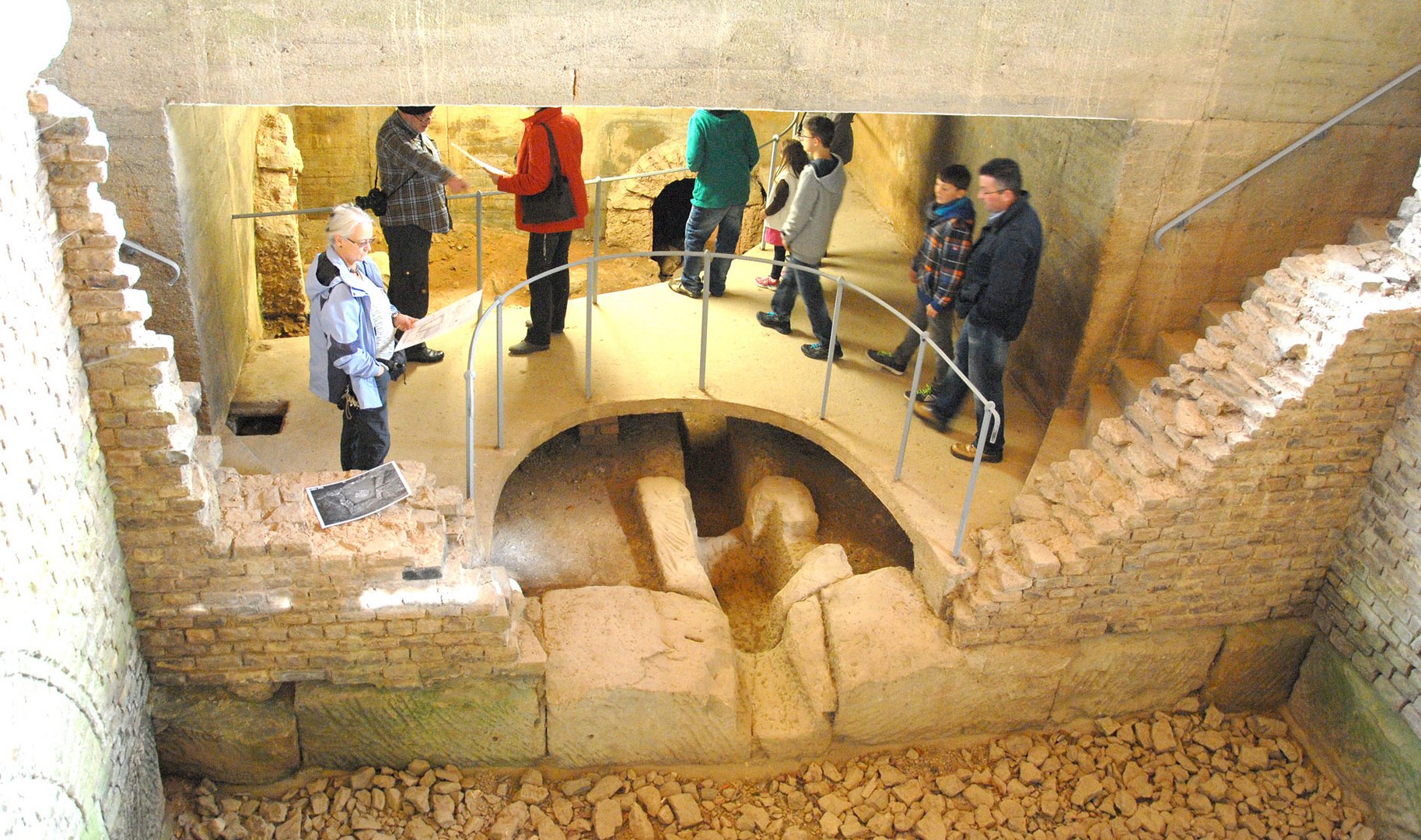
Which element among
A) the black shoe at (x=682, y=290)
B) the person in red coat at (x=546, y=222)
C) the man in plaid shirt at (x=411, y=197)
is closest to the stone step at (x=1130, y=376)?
the black shoe at (x=682, y=290)

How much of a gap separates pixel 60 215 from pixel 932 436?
450 cm

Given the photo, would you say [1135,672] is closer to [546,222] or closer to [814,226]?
[814,226]

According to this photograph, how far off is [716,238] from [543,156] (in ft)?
5.59

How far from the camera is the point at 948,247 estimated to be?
6059mm

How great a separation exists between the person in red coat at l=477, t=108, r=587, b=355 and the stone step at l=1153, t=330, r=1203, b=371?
133 inches

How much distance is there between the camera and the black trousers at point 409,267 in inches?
248

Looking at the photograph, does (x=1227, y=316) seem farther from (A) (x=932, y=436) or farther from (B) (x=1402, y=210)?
(A) (x=932, y=436)

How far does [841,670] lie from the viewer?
18.0 feet

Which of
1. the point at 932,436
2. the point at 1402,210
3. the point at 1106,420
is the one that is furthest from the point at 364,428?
the point at 1402,210

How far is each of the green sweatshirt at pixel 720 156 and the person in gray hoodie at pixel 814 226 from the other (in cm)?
41

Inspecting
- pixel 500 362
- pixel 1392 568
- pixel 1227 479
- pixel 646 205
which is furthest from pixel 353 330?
pixel 646 205

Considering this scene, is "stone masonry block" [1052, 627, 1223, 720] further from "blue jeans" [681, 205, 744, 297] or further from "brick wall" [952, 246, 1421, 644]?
"blue jeans" [681, 205, 744, 297]

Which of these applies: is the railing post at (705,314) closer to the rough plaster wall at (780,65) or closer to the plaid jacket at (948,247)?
the rough plaster wall at (780,65)

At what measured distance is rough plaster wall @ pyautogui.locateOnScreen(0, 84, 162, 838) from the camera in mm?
3588
